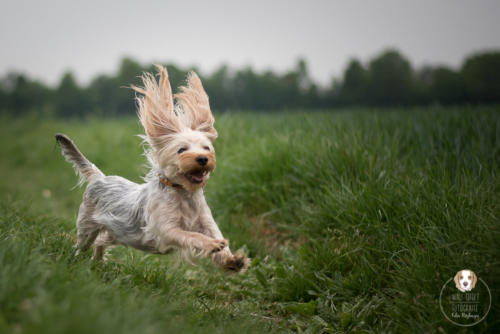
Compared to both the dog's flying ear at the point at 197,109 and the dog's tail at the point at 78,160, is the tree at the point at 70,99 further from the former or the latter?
the dog's flying ear at the point at 197,109

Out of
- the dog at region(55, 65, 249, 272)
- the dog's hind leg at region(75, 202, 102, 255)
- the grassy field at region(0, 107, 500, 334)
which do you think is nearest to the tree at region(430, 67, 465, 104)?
the grassy field at region(0, 107, 500, 334)

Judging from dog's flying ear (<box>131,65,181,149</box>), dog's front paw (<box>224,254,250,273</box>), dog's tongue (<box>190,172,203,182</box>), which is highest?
dog's flying ear (<box>131,65,181,149</box>)

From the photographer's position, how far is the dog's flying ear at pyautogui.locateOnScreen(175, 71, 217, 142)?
384cm

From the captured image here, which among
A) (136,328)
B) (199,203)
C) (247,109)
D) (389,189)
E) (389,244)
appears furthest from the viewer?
(247,109)

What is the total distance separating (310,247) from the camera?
4777 mm

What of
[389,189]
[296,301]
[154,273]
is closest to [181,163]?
[154,273]

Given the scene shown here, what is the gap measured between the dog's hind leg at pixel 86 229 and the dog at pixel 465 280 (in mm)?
3238

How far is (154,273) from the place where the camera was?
146 inches

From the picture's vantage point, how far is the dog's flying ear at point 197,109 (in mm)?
3842

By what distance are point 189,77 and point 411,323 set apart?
119 inches

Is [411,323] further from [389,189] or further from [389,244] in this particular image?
[389,189]

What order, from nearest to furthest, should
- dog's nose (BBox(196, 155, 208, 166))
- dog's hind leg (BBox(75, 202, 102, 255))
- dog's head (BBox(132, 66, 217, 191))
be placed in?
dog's nose (BBox(196, 155, 208, 166)), dog's head (BBox(132, 66, 217, 191)), dog's hind leg (BBox(75, 202, 102, 255))

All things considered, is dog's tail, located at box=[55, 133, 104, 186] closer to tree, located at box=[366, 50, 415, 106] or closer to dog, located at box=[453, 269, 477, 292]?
dog, located at box=[453, 269, 477, 292]

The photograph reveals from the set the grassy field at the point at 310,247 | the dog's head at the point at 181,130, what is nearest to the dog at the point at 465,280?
the grassy field at the point at 310,247
